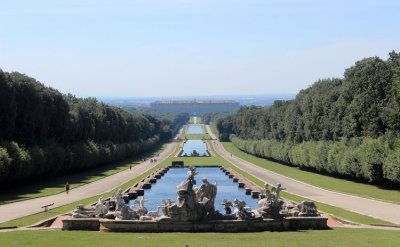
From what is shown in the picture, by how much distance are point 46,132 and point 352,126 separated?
32.7m

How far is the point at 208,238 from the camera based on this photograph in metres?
26.3

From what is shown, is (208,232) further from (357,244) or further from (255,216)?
(357,244)

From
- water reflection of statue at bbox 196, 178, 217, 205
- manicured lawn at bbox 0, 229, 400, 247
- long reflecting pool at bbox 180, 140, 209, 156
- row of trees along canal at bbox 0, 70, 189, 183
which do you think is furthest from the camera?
long reflecting pool at bbox 180, 140, 209, 156

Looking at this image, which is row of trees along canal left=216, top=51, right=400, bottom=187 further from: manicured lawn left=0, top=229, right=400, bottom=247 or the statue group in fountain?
manicured lawn left=0, top=229, right=400, bottom=247

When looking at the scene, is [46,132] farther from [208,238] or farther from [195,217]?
[208,238]

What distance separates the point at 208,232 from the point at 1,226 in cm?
1009

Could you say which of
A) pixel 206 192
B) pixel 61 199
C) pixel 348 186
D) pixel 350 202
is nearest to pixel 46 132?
pixel 61 199

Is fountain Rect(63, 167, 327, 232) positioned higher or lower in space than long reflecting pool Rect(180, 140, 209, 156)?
higher

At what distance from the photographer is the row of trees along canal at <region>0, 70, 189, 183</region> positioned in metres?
57.6

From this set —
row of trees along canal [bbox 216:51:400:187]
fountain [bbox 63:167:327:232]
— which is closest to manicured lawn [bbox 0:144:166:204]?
fountain [bbox 63:167:327:232]

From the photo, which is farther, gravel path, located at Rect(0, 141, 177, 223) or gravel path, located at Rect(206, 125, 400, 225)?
gravel path, located at Rect(0, 141, 177, 223)

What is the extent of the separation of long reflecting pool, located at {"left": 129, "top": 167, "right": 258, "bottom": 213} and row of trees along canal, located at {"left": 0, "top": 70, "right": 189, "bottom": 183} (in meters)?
11.0

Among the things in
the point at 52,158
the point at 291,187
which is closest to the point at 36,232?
the point at 291,187

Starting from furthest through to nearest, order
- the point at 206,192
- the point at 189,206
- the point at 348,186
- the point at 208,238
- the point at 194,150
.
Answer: the point at 194,150
the point at 348,186
the point at 206,192
the point at 189,206
the point at 208,238
